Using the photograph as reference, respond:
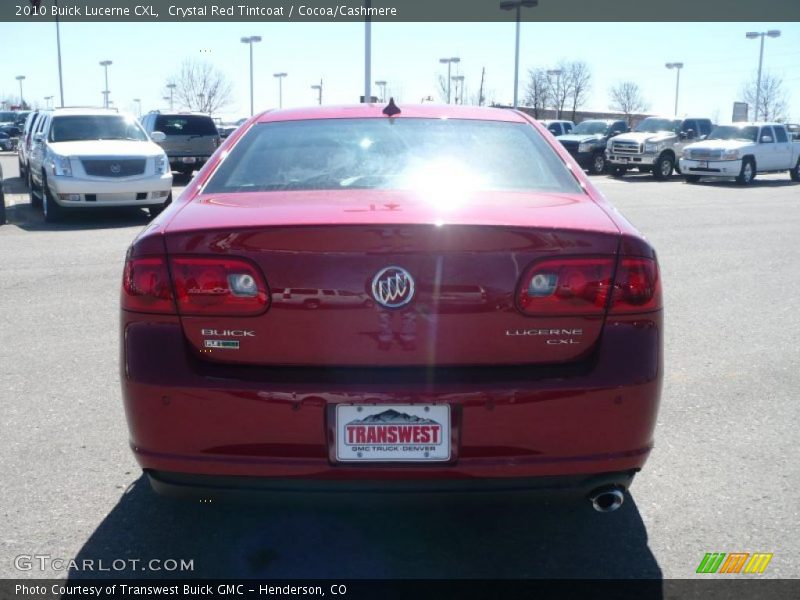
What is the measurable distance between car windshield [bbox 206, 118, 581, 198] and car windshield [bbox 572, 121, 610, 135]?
29.1 m

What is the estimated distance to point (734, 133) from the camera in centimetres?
2691

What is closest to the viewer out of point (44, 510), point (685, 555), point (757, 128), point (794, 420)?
point (685, 555)

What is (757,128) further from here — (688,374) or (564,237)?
(564,237)

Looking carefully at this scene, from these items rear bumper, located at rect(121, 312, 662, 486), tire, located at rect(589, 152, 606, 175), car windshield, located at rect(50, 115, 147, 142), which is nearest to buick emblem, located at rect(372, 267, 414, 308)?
rear bumper, located at rect(121, 312, 662, 486)

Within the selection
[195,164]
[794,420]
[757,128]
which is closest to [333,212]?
[794,420]

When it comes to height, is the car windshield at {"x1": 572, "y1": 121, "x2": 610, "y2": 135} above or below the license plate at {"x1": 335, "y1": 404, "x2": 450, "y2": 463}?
above

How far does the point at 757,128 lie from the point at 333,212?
26.8 m

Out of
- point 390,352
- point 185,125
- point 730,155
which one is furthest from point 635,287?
point 730,155

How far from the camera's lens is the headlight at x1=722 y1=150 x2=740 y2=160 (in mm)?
25469

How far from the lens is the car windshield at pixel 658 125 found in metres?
29.4

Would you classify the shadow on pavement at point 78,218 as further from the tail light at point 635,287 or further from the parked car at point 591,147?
the parked car at point 591,147

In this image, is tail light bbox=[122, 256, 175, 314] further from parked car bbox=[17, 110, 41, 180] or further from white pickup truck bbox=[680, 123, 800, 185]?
white pickup truck bbox=[680, 123, 800, 185]

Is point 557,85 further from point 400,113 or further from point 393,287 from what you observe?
point 393,287

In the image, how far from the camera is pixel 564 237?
288cm
